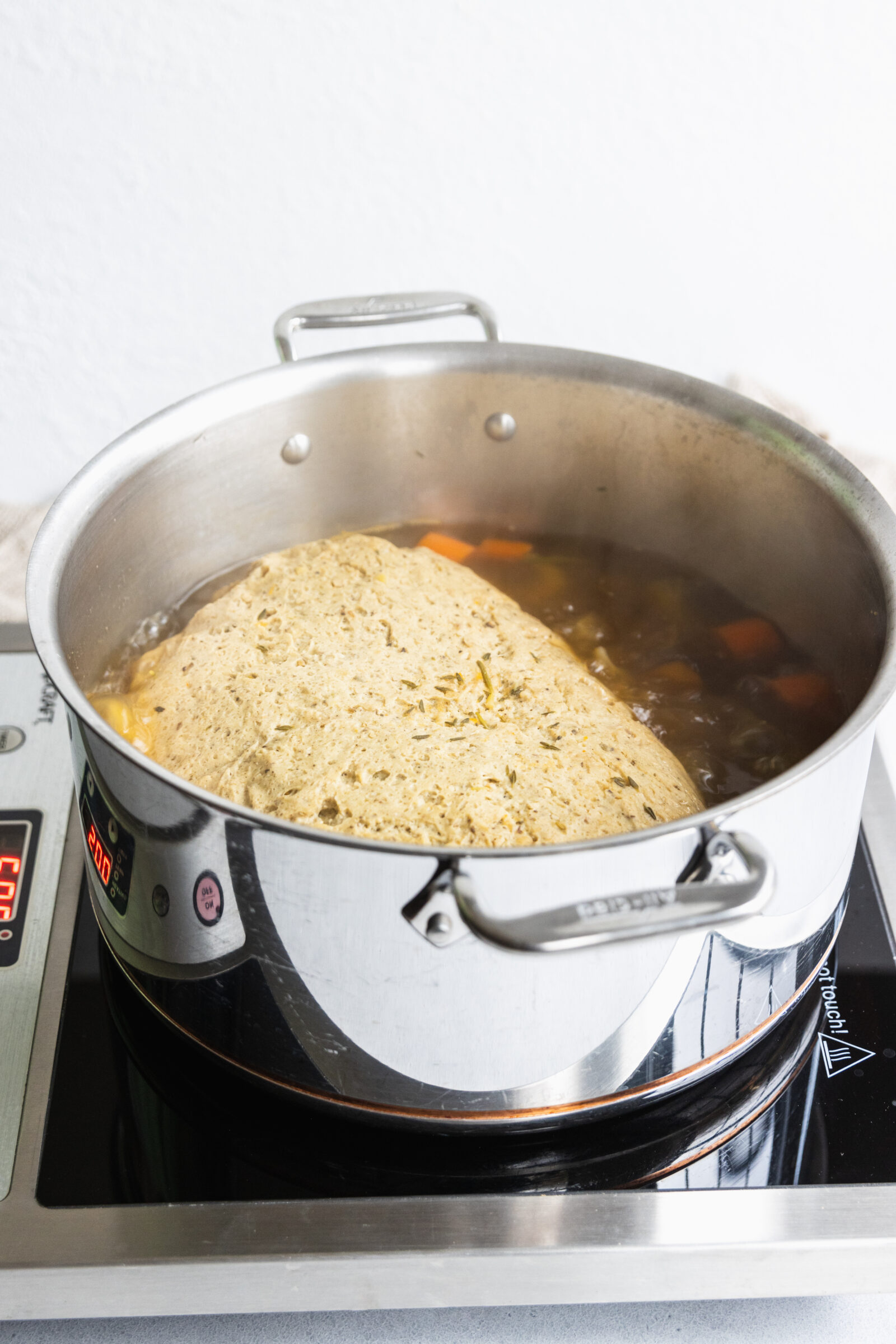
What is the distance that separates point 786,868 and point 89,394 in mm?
1359

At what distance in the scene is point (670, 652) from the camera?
117 centimetres

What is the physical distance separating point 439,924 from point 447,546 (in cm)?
70

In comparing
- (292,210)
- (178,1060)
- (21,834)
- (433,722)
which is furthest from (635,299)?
(178,1060)

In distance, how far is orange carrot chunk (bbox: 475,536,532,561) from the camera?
130 cm

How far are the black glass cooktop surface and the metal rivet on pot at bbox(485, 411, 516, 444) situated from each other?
2.05 feet

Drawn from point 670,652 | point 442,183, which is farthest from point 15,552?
point 670,652

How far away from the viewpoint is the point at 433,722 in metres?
0.96

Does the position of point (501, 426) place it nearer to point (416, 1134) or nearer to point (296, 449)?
point (296, 449)

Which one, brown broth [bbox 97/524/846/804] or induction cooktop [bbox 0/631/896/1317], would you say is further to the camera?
brown broth [bbox 97/524/846/804]

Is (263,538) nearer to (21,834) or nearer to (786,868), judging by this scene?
(21,834)

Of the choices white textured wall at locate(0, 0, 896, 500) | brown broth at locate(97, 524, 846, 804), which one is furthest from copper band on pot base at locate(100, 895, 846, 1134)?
white textured wall at locate(0, 0, 896, 500)

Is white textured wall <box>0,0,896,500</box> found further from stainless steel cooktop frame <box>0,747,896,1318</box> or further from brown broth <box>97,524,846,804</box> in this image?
stainless steel cooktop frame <box>0,747,896,1318</box>

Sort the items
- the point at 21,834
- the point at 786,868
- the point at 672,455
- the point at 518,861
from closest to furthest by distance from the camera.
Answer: the point at 518,861, the point at 786,868, the point at 21,834, the point at 672,455

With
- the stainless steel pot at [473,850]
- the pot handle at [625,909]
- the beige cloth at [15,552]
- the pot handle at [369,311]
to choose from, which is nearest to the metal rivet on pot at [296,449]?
the stainless steel pot at [473,850]
